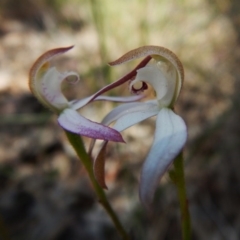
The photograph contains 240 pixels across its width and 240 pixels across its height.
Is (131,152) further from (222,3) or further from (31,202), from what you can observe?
(222,3)

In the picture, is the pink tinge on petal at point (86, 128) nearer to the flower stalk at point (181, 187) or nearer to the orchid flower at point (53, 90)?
the orchid flower at point (53, 90)

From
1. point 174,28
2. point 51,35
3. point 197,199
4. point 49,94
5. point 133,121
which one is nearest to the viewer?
point 133,121

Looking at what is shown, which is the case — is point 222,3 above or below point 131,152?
above

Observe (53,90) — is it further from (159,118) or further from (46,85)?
(159,118)

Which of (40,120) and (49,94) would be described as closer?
(49,94)

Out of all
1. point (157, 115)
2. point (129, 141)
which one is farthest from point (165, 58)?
point (129, 141)

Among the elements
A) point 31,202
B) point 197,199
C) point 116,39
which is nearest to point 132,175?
point 197,199
